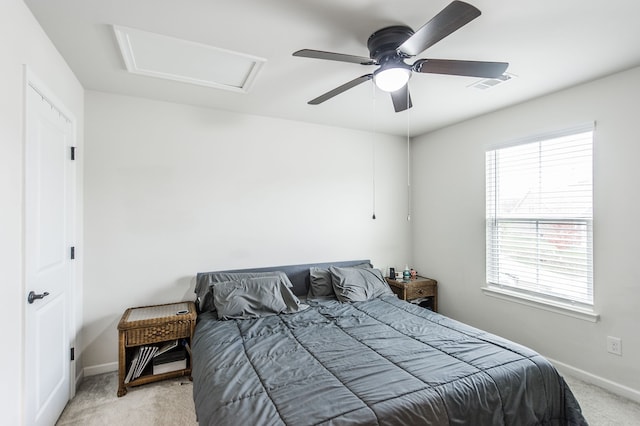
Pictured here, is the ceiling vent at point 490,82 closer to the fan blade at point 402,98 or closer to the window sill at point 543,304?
the fan blade at point 402,98

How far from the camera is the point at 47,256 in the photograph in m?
1.98

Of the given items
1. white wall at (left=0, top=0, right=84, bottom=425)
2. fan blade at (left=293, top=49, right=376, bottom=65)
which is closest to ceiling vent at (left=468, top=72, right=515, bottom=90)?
fan blade at (left=293, top=49, right=376, bottom=65)

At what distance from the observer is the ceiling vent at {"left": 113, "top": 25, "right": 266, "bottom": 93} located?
77.6 inches

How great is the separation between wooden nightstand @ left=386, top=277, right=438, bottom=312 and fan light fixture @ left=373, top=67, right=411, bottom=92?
251 cm

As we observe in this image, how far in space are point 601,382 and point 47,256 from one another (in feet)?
13.8


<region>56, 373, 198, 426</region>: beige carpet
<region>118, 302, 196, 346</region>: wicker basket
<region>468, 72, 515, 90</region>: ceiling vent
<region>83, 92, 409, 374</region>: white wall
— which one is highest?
<region>468, 72, 515, 90</region>: ceiling vent

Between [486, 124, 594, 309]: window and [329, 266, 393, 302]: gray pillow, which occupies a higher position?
[486, 124, 594, 309]: window

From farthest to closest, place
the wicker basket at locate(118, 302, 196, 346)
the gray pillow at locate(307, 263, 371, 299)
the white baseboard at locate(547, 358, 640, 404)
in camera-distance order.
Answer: the gray pillow at locate(307, 263, 371, 299) < the wicker basket at locate(118, 302, 196, 346) < the white baseboard at locate(547, 358, 640, 404)

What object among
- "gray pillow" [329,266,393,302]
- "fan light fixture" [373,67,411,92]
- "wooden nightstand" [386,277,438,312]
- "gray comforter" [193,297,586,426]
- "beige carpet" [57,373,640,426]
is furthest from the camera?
"wooden nightstand" [386,277,438,312]

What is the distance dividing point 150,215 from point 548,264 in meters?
3.78

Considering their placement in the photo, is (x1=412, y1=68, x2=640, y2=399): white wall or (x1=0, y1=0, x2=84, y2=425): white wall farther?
(x1=412, y1=68, x2=640, y2=399): white wall

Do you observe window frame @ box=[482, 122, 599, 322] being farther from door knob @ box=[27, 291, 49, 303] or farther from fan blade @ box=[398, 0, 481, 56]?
door knob @ box=[27, 291, 49, 303]

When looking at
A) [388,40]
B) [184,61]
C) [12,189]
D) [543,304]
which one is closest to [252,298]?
[12,189]

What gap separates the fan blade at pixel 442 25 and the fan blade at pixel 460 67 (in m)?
0.16
